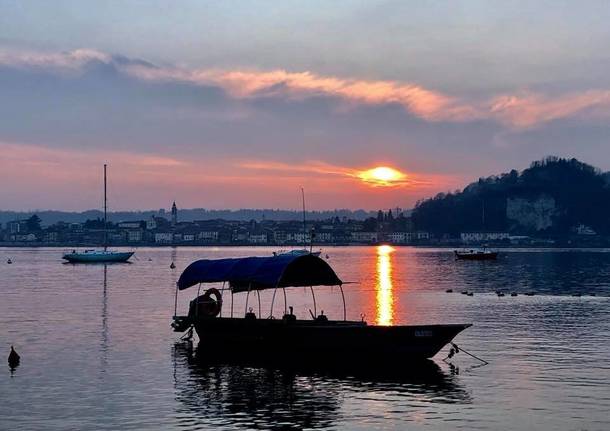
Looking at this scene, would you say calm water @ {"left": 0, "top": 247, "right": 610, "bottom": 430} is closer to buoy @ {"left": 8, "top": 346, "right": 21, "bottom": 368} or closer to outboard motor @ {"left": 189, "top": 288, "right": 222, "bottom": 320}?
buoy @ {"left": 8, "top": 346, "right": 21, "bottom": 368}

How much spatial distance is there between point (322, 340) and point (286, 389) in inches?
330

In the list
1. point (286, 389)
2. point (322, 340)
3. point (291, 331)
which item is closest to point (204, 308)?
point (291, 331)

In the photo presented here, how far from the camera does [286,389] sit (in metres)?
41.6

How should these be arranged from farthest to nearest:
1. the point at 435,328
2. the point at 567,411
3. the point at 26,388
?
the point at 435,328 < the point at 26,388 < the point at 567,411

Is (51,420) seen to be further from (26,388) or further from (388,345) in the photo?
(388,345)

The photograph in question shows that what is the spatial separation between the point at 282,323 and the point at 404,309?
4162cm

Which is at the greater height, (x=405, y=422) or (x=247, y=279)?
(x=247, y=279)

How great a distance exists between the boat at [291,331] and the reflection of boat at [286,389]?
4.11 feet

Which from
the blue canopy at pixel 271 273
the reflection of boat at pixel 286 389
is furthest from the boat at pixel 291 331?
the reflection of boat at pixel 286 389

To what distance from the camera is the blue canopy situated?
53000 mm

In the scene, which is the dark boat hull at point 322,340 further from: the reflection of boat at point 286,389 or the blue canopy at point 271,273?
the blue canopy at point 271,273

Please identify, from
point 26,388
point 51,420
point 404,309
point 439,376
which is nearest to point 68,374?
point 26,388

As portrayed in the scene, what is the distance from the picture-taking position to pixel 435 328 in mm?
47969

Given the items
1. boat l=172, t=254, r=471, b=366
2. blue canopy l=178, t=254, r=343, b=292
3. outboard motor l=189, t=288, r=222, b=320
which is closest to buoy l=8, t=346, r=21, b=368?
boat l=172, t=254, r=471, b=366
